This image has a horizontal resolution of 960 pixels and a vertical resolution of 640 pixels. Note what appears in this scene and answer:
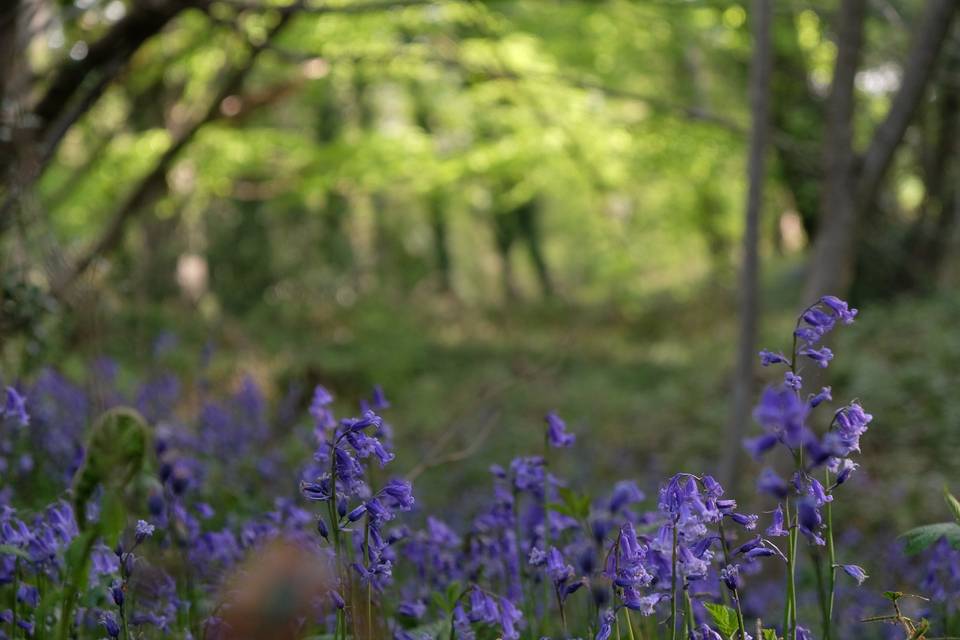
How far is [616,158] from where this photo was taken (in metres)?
12.7

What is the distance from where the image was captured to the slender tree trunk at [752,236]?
473cm

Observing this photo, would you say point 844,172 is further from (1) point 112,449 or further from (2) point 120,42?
(1) point 112,449

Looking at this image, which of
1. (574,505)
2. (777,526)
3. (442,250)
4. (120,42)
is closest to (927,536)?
(777,526)

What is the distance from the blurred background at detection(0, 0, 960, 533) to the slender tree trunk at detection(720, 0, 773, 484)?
0.05ft

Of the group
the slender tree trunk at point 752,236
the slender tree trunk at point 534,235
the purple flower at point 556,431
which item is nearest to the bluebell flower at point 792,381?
the purple flower at point 556,431

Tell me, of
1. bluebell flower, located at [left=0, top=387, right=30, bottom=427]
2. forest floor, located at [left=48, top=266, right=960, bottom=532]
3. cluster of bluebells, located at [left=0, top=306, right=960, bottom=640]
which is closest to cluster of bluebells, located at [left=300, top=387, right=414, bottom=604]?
cluster of bluebells, located at [left=0, top=306, right=960, bottom=640]

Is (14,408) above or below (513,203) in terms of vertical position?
below

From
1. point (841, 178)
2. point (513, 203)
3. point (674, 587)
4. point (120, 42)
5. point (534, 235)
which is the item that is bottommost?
point (674, 587)

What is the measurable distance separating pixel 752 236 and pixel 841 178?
0.51 m

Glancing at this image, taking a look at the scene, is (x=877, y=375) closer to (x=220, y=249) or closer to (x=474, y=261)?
(x=220, y=249)

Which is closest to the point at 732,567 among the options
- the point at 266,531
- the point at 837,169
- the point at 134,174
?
the point at 266,531

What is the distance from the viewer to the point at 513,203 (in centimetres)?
1780

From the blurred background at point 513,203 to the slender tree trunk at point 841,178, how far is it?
1 cm

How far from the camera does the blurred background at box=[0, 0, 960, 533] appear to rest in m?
4.29
